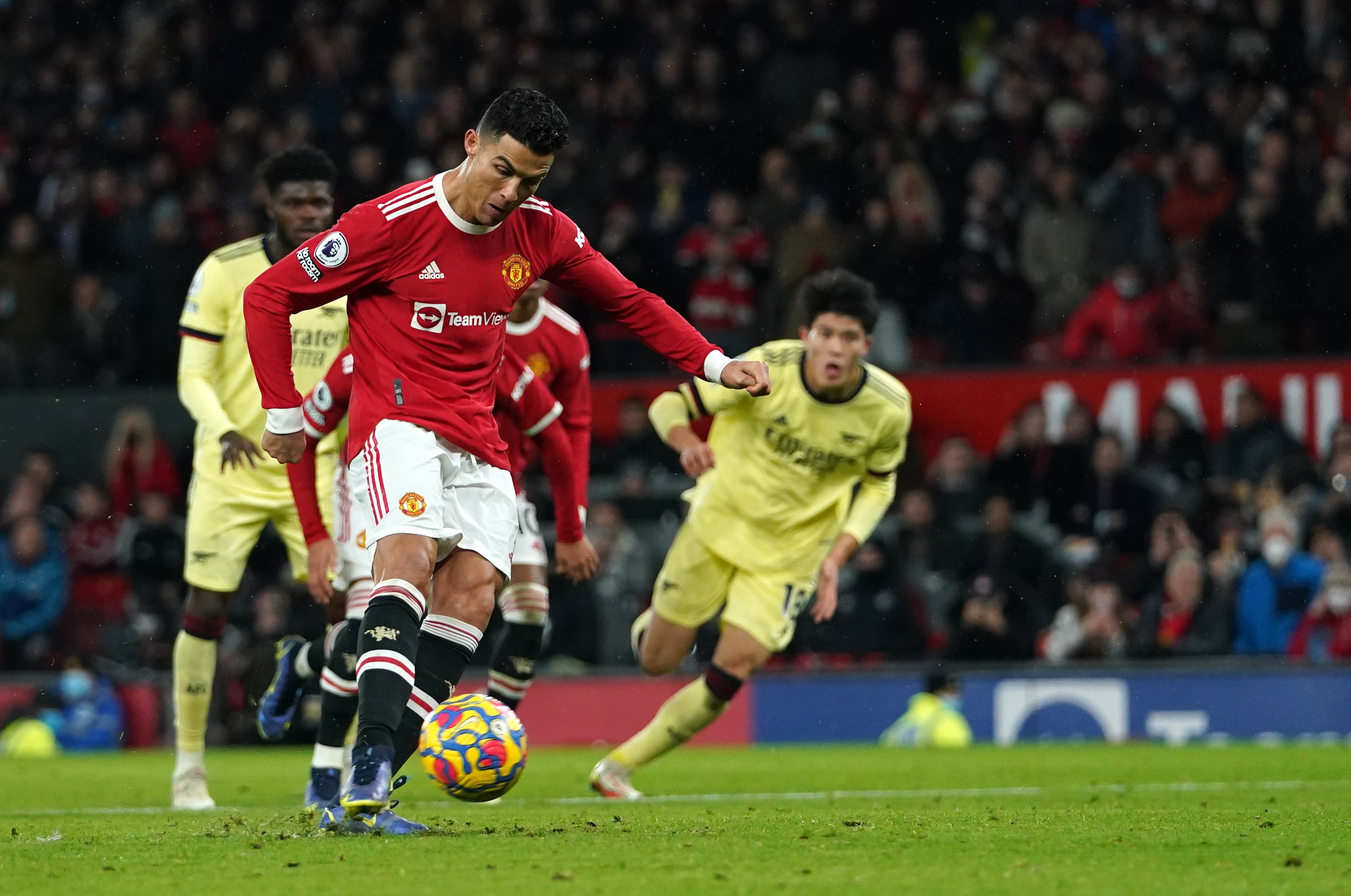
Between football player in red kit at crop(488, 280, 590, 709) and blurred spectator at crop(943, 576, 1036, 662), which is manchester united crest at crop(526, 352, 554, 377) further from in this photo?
blurred spectator at crop(943, 576, 1036, 662)

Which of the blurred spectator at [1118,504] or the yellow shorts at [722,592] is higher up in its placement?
the blurred spectator at [1118,504]

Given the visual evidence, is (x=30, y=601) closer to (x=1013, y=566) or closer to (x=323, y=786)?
(x=1013, y=566)

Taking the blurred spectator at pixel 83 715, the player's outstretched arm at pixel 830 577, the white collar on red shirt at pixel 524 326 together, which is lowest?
the blurred spectator at pixel 83 715

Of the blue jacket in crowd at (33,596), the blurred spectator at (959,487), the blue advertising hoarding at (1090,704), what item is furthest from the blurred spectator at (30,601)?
the blurred spectator at (959,487)

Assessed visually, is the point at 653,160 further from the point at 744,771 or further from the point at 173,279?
the point at 744,771

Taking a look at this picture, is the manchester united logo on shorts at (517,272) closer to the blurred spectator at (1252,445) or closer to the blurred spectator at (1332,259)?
the blurred spectator at (1252,445)

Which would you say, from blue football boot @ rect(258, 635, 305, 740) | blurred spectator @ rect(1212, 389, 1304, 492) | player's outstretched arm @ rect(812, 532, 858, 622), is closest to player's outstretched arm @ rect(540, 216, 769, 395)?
player's outstretched arm @ rect(812, 532, 858, 622)

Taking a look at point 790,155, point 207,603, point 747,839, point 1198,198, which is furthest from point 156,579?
point 747,839

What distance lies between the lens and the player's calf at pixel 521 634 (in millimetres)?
8648

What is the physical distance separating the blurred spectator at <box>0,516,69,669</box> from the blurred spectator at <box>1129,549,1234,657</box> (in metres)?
8.52

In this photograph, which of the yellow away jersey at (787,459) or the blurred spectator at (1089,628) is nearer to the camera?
the yellow away jersey at (787,459)

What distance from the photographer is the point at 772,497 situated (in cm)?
907

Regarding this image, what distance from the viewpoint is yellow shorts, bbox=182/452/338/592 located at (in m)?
8.27

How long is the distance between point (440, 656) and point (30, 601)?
34.6 feet
